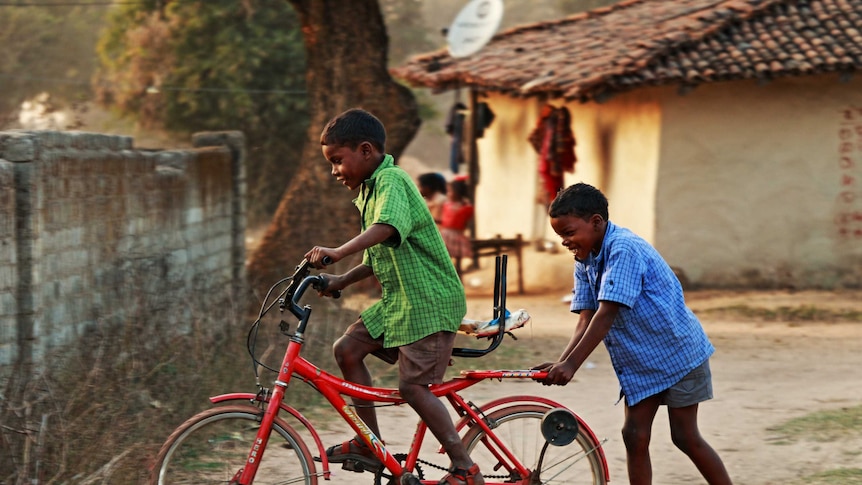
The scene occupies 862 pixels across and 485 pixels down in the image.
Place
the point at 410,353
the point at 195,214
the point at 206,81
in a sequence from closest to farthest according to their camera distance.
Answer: the point at 410,353
the point at 195,214
the point at 206,81

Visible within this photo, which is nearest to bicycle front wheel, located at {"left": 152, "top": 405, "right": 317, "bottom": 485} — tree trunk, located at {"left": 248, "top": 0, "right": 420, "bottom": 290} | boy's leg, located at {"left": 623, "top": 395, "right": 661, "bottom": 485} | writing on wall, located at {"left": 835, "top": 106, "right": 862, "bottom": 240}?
boy's leg, located at {"left": 623, "top": 395, "right": 661, "bottom": 485}

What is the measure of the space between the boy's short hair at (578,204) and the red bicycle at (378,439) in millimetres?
301

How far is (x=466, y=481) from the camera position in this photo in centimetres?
413

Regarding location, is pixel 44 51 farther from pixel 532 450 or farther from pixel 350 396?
pixel 532 450

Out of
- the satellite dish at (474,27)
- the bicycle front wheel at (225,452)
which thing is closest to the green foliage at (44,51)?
the satellite dish at (474,27)

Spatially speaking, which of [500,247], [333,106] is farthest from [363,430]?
[500,247]

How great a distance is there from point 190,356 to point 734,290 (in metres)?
7.73

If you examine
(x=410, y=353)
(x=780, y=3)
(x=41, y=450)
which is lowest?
(x=41, y=450)

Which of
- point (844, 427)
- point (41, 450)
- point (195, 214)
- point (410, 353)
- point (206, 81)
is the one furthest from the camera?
point (206, 81)

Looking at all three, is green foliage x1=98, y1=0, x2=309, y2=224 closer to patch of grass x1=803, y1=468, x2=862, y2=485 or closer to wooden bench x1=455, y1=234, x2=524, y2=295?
wooden bench x1=455, y1=234, x2=524, y2=295

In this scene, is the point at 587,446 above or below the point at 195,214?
below

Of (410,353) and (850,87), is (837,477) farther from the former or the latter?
(850,87)

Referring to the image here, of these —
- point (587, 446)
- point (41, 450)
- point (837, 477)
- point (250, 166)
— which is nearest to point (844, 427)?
point (837, 477)

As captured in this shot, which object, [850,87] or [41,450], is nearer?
[41,450]
